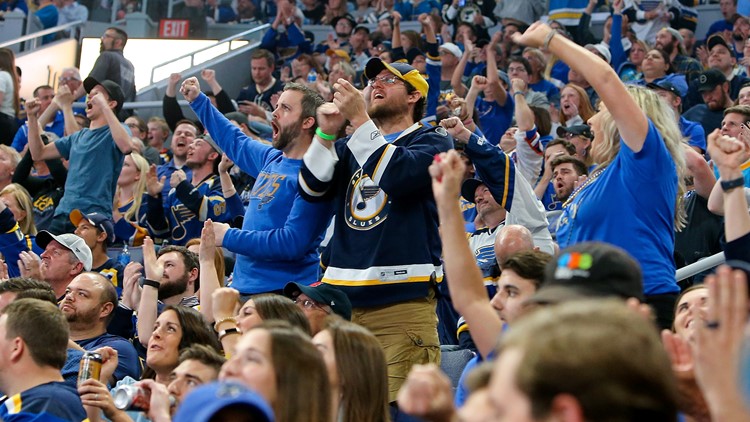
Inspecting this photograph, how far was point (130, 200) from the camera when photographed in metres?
9.63

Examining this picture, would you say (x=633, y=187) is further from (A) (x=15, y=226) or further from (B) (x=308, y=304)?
(A) (x=15, y=226)

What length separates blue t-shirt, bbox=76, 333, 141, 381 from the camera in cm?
576

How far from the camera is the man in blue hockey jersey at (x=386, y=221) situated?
471cm

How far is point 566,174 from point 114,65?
6.51 m

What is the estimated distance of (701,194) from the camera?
244 inches

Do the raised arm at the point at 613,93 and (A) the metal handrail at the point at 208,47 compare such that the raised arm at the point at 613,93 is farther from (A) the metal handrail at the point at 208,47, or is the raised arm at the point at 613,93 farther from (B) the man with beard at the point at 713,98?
(A) the metal handrail at the point at 208,47

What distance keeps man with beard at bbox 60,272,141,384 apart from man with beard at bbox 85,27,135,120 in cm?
584

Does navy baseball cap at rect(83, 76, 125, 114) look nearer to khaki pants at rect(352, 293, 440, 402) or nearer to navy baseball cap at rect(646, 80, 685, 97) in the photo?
navy baseball cap at rect(646, 80, 685, 97)

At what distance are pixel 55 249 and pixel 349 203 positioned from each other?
312 cm

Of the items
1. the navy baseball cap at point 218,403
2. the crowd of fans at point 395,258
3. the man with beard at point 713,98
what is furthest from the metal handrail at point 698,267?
the navy baseball cap at point 218,403

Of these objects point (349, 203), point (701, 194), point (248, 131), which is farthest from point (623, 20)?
point (349, 203)

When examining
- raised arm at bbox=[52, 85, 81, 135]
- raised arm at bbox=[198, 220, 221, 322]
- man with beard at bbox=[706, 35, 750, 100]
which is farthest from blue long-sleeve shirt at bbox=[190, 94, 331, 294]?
man with beard at bbox=[706, 35, 750, 100]

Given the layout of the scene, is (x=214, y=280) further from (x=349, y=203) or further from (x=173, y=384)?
(x=173, y=384)

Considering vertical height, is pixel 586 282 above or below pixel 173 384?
above
